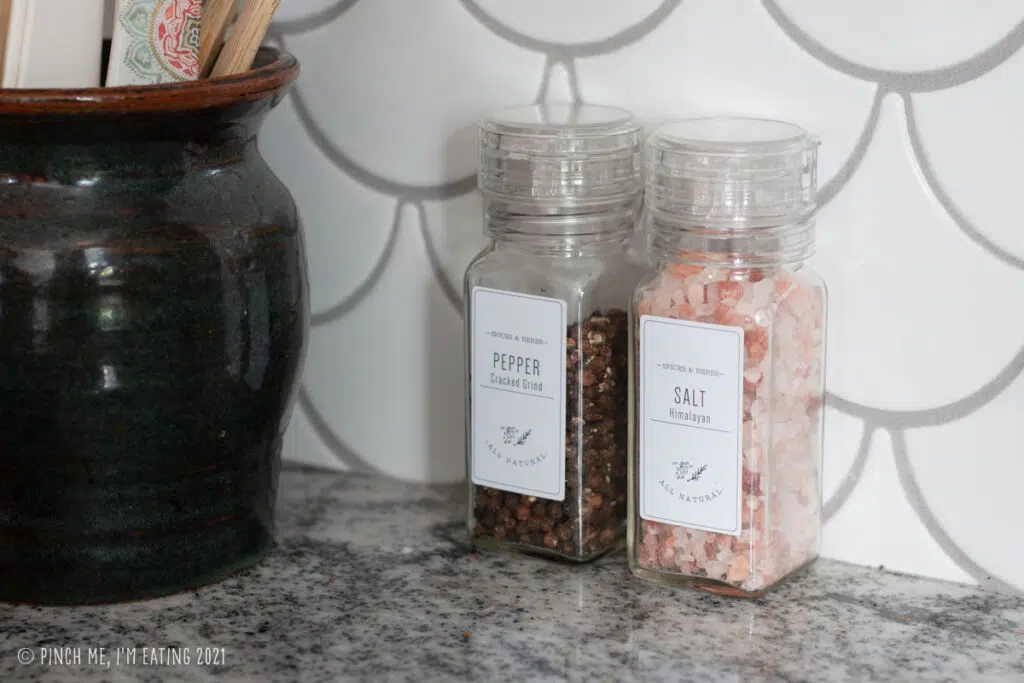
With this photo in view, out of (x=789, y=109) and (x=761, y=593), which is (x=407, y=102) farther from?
(x=761, y=593)

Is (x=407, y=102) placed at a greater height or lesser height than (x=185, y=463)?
greater

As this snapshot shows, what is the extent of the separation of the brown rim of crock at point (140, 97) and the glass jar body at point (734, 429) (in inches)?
8.1

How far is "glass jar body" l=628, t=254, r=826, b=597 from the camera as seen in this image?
0.62 m

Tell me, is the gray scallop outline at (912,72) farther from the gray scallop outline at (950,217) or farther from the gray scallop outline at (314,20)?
the gray scallop outline at (314,20)

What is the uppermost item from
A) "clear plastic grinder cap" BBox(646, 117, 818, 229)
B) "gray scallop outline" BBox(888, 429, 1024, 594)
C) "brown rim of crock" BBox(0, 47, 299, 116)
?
"brown rim of crock" BBox(0, 47, 299, 116)

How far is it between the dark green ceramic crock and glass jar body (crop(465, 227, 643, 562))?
10 cm

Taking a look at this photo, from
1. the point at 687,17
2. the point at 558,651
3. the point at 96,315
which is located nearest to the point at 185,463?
the point at 96,315

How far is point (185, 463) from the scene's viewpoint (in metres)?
0.65

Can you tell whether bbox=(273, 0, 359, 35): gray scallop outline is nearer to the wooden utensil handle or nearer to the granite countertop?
the wooden utensil handle

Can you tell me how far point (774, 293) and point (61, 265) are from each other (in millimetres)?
317

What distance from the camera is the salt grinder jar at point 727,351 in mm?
616

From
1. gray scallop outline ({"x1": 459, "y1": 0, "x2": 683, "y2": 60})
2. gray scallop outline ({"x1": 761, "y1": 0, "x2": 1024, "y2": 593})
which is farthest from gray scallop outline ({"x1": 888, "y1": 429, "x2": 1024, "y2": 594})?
gray scallop outline ({"x1": 459, "y1": 0, "x2": 683, "y2": 60})

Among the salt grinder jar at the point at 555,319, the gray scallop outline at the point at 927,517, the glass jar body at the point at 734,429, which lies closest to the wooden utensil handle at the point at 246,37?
the salt grinder jar at the point at 555,319

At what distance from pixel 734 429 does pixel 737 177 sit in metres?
0.11
